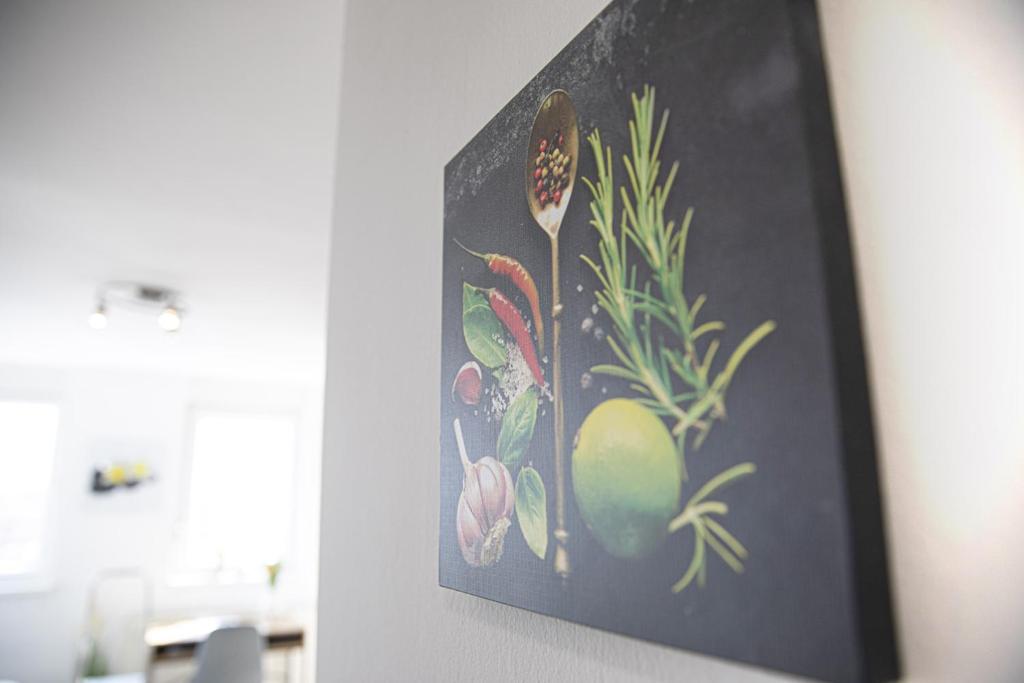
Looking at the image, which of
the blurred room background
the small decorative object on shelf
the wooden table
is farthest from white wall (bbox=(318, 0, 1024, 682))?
the small decorative object on shelf

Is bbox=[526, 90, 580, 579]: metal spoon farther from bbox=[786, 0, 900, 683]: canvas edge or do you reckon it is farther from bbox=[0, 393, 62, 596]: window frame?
bbox=[0, 393, 62, 596]: window frame

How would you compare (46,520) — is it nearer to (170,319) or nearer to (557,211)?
(170,319)

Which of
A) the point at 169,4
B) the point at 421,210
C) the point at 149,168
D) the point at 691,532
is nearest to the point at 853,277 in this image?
the point at 691,532

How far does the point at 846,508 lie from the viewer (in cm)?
35

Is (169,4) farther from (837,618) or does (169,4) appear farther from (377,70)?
(837,618)

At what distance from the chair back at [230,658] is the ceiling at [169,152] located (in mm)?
1769

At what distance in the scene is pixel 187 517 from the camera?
5535 mm

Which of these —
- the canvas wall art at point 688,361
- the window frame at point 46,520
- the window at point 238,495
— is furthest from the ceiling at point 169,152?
the window at point 238,495

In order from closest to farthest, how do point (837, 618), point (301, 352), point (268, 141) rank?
point (837, 618)
point (268, 141)
point (301, 352)

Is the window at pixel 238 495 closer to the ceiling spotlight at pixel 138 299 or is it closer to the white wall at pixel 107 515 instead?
the white wall at pixel 107 515

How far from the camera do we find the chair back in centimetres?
356

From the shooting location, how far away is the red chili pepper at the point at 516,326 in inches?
25.3

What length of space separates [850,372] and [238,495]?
20.1 feet

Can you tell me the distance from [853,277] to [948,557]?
160 mm
